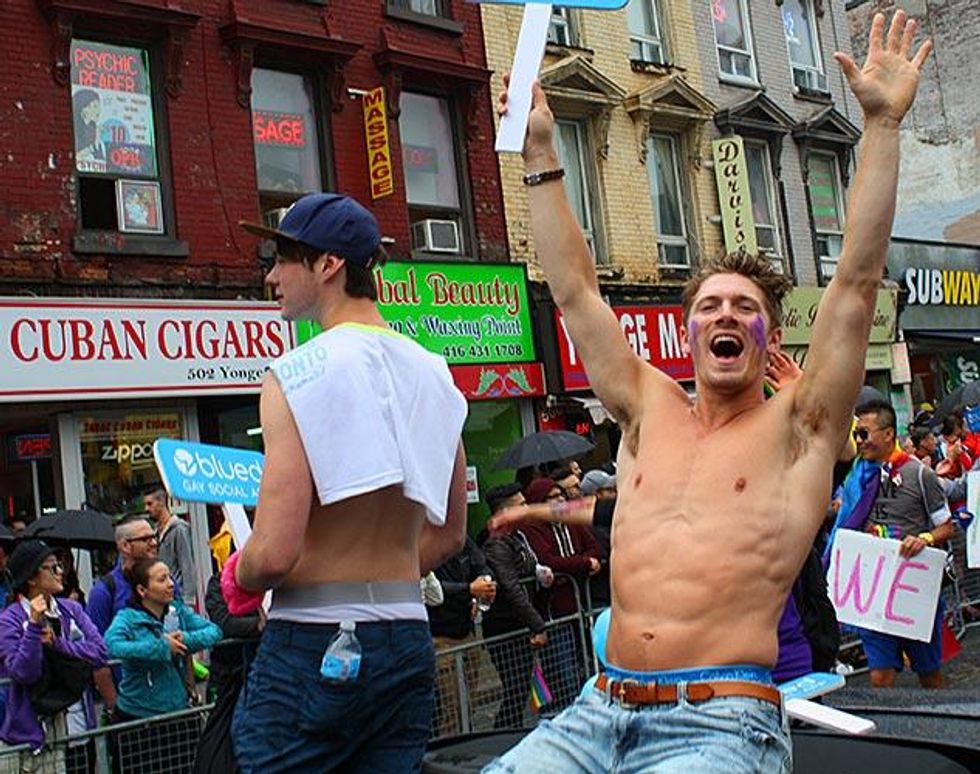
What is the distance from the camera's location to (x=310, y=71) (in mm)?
16047

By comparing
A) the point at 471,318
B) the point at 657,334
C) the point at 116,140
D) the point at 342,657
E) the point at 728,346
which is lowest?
the point at 342,657

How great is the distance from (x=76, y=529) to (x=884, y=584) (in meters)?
5.39

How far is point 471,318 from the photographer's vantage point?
1697cm

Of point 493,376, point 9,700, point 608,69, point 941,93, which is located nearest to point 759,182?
point 608,69

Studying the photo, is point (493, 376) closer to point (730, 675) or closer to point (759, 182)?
point (759, 182)

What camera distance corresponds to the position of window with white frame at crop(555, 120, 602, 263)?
64.3 feet

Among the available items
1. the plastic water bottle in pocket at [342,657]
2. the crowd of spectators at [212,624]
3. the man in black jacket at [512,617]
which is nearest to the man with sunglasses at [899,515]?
the crowd of spectators at [212,624]

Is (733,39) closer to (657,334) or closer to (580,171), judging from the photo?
(580,171)

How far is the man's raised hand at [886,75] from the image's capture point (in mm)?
3299

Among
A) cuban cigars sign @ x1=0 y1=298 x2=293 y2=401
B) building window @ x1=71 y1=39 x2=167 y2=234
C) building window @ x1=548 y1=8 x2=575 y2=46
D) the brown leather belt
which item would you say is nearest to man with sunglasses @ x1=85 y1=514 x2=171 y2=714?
cuban cigars sign @ x1=0 y1=298 x2=293 y2=401

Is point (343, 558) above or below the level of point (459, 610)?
above

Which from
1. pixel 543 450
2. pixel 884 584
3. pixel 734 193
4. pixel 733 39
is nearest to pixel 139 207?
pixel 543 450

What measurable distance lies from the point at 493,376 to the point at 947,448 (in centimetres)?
563

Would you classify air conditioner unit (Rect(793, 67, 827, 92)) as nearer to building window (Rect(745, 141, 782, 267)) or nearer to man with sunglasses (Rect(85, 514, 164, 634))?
building window (Rect(745, 141, 782, 267))
